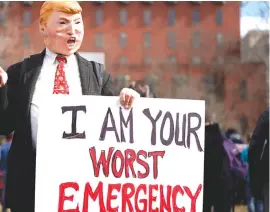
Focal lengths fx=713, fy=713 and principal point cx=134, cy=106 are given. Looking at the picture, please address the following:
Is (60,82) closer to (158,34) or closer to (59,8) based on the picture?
(59,8)

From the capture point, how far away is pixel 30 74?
3551 millimetres

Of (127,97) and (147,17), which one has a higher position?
(147,17)

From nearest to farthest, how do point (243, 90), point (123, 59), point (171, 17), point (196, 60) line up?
point (243, 90)
point (196, 60)
point (171, 17)
point (123, 59)

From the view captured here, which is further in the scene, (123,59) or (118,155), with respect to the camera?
(123,59)

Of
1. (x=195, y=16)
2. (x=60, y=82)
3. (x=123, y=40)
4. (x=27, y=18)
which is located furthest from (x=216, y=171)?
(x=123, y=40)

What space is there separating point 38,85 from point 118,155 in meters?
0.53

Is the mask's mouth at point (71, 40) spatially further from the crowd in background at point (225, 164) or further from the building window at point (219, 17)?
the building window at point (219, 17)

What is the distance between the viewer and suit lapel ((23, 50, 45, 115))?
138 inches

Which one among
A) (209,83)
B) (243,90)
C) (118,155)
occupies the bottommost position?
(118,155)

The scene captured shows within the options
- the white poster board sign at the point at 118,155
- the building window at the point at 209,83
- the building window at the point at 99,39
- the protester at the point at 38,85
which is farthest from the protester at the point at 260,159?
the building window at the point at 99,39

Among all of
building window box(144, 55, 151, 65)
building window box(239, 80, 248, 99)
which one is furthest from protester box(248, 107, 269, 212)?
building window box(144, 55, 151, 65)

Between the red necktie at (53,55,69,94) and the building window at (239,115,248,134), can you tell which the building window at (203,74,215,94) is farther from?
the red necktie at (53,55,69,94)

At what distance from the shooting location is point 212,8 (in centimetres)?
8475

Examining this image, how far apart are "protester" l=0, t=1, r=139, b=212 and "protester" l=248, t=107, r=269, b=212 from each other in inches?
146
